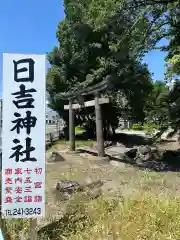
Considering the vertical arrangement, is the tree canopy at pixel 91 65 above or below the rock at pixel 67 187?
above

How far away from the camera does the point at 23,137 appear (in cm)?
449

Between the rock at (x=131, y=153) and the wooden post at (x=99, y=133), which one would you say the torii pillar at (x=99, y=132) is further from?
the rock at (x=131, y=153)

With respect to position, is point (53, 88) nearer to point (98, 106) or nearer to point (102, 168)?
point (98, 106)

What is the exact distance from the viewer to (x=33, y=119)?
14.9 ft

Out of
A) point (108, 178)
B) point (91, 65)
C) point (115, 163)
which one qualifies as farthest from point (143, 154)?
point (91, 65)

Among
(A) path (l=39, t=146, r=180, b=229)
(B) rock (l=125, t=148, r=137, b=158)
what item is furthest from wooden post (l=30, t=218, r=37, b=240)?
(B) rock (l=125, t=148, r=137, b=158)

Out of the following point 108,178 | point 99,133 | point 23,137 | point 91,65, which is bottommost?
point 108,178

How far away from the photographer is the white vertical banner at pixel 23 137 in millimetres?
4430

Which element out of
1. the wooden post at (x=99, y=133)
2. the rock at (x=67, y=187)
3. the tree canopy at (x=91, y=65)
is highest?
the tree canopy at (x=91, y=65)

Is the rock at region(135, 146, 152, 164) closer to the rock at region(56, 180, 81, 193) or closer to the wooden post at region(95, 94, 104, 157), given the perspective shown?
the wooden post at region(95, 94, 104, 157)

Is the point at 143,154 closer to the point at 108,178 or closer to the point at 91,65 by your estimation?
the point at 108,178

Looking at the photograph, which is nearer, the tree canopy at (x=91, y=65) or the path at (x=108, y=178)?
the path at (x=108, y=178)

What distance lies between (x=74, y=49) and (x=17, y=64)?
56.8ft

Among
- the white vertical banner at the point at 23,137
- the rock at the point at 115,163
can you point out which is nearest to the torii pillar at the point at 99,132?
the rock at the point at 115,163
